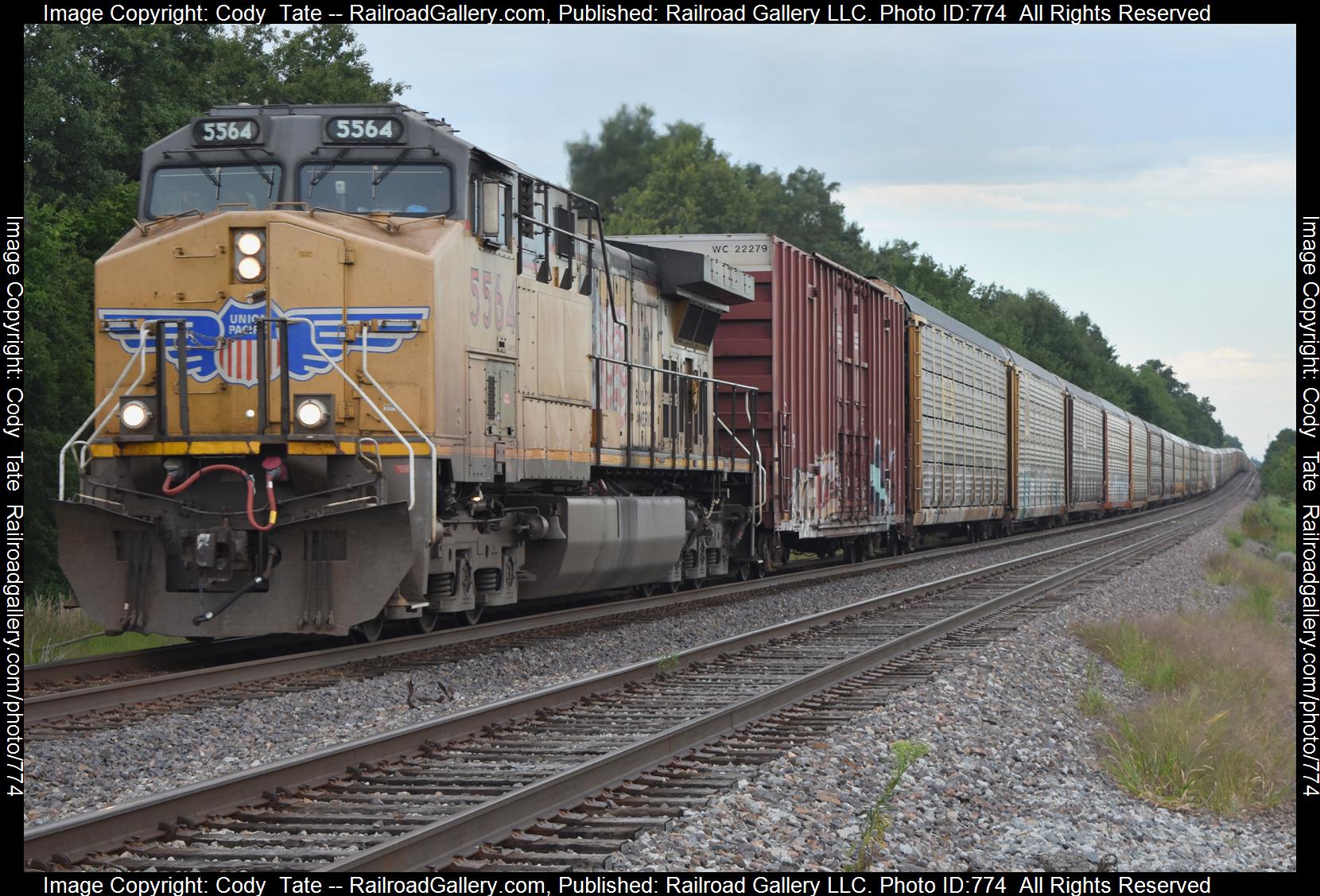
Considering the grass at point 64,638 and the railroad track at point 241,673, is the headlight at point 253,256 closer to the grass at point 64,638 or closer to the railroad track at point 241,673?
the railroad track at point 241,673

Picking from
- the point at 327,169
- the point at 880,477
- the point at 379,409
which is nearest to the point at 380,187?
the point at 327,169

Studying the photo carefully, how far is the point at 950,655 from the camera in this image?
10.0 meters

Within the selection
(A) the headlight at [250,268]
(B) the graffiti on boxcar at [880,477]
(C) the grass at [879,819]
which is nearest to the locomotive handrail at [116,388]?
(A) the headlight at [250,268]

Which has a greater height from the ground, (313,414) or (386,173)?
(386,173)

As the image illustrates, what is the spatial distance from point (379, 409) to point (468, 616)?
2.46 m

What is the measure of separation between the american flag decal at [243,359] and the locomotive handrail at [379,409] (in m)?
0.23

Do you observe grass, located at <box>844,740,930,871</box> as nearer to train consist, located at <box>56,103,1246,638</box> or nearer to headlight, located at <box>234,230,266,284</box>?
train consist, located at <box>56,103,1246,638</box>

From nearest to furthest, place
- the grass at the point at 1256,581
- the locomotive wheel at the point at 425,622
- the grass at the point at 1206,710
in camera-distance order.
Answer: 1. the grass at the point at 1206,710
2. the locomotive wheel at the point at 425,622
3. the grass at the point at 1256,581

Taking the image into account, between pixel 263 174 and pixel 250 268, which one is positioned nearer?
pixel 250 268

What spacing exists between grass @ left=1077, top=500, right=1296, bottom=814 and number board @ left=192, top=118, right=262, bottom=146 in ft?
22.6

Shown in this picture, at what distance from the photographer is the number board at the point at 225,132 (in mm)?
9203

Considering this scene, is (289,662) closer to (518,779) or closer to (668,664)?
(668,664)

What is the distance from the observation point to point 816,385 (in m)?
17.3

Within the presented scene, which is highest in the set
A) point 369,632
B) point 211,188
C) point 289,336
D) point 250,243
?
point 211,188
